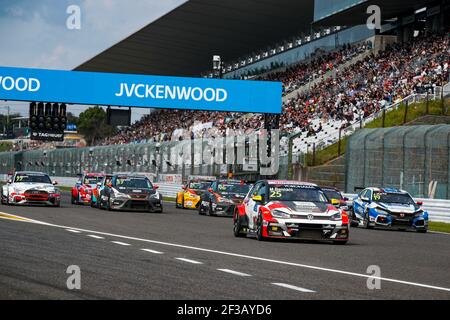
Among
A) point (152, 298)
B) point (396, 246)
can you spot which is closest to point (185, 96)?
point (396, 246)

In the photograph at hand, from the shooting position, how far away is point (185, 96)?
43.3 metres

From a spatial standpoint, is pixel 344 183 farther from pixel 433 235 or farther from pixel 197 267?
pixel 197 267

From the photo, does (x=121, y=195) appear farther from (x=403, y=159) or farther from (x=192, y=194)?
(x=403, y=159)

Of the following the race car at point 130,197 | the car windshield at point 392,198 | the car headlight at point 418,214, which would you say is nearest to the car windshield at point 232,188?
the race car at point 130,197

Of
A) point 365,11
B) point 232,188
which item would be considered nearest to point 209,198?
point 232,188

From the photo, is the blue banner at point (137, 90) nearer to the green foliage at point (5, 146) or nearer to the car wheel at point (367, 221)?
the car wheel at point (367, 221)

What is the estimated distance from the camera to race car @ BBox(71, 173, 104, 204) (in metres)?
37.7

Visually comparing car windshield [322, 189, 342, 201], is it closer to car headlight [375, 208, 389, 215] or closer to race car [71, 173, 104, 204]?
car headlight [375, 208, 389, 215]

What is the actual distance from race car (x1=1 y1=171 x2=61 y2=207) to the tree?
122 meters

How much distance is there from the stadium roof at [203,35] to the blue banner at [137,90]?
63.7 feet

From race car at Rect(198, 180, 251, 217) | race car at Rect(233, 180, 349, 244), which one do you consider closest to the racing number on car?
race car at Rect(233, 180, 349, 244)

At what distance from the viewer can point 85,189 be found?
3784cm

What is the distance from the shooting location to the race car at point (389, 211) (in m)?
26.2
